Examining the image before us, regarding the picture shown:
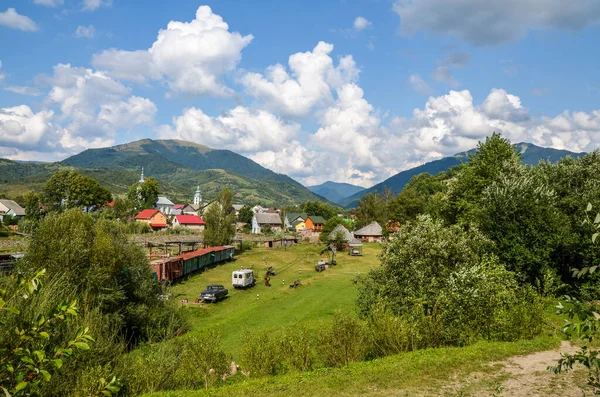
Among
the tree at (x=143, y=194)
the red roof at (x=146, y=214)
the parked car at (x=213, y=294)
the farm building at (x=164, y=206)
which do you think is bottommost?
the parked car at (x=213, y=294)

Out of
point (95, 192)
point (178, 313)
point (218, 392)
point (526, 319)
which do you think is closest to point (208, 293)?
point (178, 313)

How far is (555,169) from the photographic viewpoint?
3098cm

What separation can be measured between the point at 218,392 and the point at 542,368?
1080 centimetres

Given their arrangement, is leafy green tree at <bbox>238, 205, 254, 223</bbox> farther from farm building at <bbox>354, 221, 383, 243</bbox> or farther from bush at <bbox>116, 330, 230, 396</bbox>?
bush at <bbox>116, 330, 230, 396</bbox>

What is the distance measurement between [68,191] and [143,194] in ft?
80.8

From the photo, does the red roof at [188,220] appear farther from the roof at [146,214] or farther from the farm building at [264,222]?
the farm building at [264,222]

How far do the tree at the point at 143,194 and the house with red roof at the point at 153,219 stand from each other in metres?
12.7

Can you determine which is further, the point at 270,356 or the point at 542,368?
the point at 270,356

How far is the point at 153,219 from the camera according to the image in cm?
9725

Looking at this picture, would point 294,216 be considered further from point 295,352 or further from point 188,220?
point 295,352

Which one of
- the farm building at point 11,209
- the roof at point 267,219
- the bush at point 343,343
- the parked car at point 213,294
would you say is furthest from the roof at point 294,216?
the bush at point 343,343

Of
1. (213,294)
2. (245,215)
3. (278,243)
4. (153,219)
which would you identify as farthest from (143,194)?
(213,294)

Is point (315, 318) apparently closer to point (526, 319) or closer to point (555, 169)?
point (526, 319)

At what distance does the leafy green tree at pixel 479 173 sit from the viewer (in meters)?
35.7
